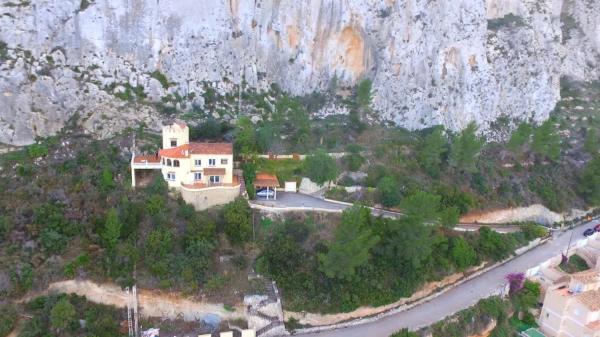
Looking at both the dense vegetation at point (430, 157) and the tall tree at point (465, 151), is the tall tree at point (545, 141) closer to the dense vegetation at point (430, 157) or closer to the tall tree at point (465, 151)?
the dense vegetation at point (430, 157)

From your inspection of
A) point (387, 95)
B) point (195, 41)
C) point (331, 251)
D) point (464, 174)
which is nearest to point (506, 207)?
point (464, 174)

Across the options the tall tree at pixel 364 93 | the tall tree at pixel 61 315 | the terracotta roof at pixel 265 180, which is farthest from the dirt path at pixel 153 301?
the tall tree at pixel 364 93

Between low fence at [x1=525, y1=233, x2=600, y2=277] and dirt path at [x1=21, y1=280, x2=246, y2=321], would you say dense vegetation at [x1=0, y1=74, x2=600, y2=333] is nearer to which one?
dirt path at [x1=21, y1=280, x2=246, y2=321]

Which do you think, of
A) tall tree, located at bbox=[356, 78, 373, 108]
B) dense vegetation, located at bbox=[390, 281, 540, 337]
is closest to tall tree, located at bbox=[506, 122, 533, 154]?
tall tree, located at bbox=[356, 78, 373, 108]

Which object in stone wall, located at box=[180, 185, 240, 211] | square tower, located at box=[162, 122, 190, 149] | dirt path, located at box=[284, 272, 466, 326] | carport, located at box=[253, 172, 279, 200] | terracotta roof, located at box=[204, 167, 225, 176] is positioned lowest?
dirt path, located at box=[284, 272, 466, 326]

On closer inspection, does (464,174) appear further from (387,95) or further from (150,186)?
(150,186)

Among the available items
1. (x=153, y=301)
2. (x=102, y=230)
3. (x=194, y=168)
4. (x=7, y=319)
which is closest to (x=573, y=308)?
(x=153, y=301)
